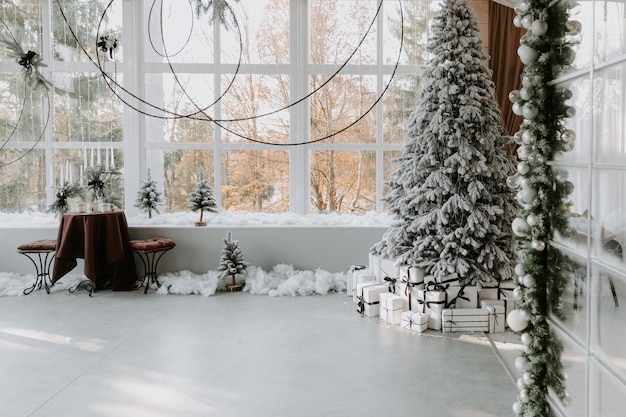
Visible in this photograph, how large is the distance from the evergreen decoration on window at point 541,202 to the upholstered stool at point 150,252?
4.30 m

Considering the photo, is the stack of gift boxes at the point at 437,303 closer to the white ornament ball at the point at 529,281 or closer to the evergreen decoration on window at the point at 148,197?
the white ornament ball at the point at 529,281

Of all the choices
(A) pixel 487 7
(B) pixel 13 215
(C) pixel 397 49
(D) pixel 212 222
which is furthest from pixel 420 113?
(B) pixel 13 215

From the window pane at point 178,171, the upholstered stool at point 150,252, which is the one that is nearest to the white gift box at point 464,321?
the upholstered stool at point 150,252

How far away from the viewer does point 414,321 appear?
4055mm

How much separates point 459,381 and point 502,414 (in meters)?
0.44

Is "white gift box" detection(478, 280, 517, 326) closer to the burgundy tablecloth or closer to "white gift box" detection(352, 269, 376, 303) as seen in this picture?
"white gift box" detection(352, 269, 376, 303)

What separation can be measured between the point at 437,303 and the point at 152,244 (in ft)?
10.3

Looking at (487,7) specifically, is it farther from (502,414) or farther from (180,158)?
(502,414)

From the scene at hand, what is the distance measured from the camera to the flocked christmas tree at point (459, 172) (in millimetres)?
4160

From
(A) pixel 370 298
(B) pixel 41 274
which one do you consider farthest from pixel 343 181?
(B) pixel 41 274

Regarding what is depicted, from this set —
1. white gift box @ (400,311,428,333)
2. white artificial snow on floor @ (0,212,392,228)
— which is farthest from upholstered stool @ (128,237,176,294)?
white gift box @ (400,311,428,333)

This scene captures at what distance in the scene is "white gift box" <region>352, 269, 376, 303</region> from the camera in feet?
15.7

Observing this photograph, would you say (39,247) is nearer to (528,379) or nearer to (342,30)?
(342,30)

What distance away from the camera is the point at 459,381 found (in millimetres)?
3049
